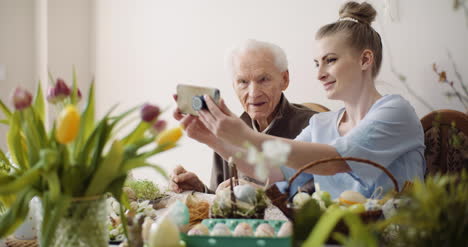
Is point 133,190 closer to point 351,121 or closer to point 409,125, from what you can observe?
point 351,121

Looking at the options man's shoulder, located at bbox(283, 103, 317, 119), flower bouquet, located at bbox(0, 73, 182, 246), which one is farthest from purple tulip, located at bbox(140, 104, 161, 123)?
man's shoulder, located at bbox(283, 103, 317, 119)

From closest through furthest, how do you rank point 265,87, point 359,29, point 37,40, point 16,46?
point 359,29 → point 265,87 → point 16,46 → point 37,40

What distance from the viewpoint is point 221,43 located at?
277 cm

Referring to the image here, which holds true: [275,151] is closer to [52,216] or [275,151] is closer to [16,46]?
[52,216]

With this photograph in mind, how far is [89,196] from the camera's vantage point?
2.88ft

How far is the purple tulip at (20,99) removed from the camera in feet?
2.69

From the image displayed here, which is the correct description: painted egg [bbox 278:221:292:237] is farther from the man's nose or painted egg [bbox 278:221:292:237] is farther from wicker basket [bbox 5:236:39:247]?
the man's nose

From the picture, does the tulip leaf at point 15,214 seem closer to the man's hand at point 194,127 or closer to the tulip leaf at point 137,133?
the tulip leaf at point 137,133

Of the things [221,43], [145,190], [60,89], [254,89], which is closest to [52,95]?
[60,89]

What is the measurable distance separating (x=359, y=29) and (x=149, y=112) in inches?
41.0

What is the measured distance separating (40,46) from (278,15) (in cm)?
193

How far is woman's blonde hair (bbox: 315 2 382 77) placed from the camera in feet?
5.38

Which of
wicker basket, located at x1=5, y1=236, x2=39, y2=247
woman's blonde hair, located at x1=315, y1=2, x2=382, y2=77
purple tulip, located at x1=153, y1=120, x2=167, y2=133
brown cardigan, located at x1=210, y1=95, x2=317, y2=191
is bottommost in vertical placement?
wicker basket, located at x1=5, y1=236, x2=39, y2=247

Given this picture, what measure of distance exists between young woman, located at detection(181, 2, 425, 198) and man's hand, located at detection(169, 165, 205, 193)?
0.24 meters
